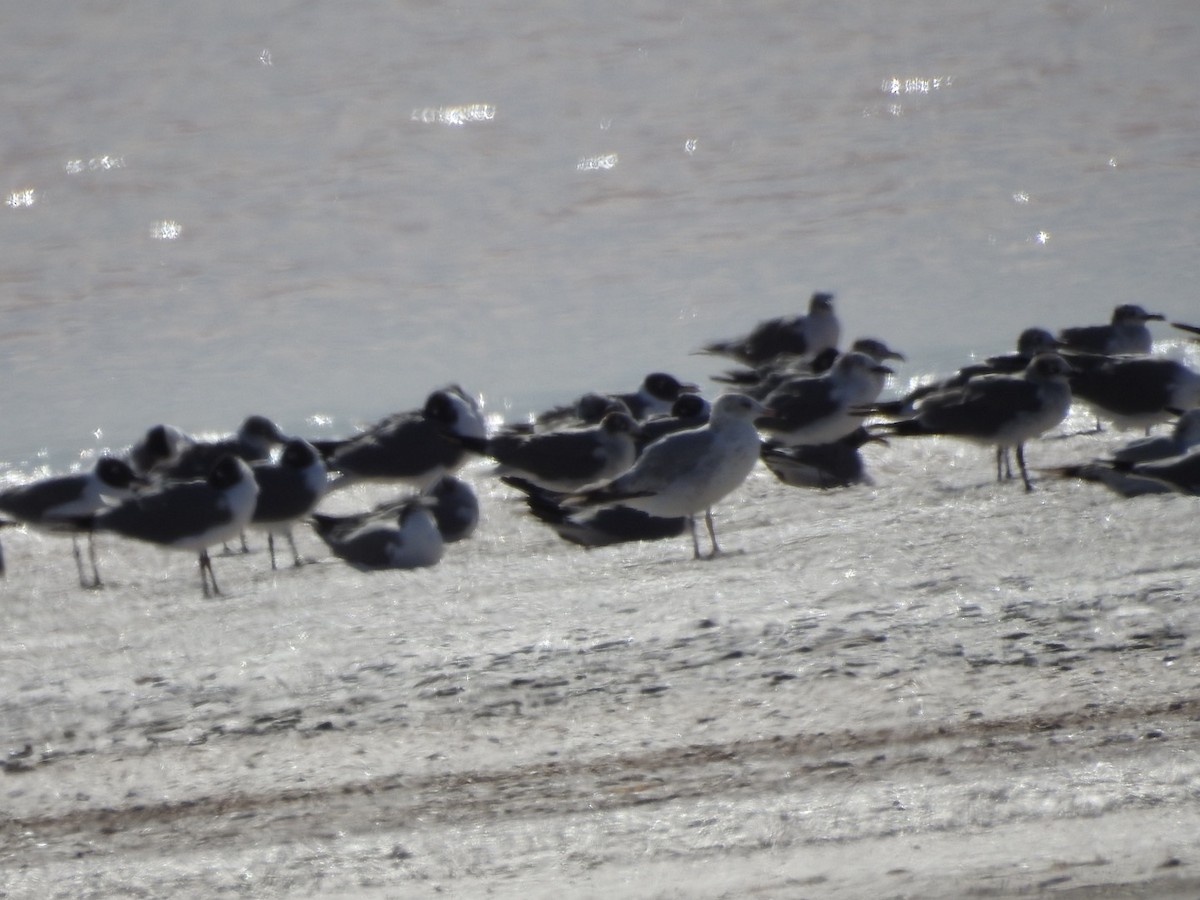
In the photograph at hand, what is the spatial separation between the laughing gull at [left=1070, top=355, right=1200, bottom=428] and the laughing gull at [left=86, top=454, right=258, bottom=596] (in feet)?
13.5

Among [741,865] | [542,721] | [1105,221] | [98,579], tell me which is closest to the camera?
[741,865]

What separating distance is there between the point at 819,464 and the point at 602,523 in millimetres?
1443

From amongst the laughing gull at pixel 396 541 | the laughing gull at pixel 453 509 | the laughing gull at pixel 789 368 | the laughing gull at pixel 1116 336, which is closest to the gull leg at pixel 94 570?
the laughing gull at pixel 396 541

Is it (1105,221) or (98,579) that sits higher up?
(1105,221)

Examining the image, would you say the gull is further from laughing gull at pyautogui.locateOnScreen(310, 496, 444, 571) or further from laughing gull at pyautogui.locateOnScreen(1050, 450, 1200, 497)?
laughing gull at pyautogui.locateOnScreen(1050, 450, 1200, 497)

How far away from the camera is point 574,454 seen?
921 centimetres

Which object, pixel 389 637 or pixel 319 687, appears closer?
pixel 319 687

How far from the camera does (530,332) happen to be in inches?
489

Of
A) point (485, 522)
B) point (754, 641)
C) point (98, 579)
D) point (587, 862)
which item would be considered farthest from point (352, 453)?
point (587, 862)

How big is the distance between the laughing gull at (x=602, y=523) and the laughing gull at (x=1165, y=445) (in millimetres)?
1930

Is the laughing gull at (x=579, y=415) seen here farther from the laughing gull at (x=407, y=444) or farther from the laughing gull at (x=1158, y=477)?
the laughing gull at (x=1158, y=477)

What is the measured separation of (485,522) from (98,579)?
1946 millimetres

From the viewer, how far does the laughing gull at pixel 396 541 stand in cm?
780

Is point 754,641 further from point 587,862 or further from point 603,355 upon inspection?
point 603,355
